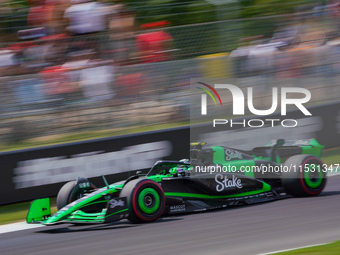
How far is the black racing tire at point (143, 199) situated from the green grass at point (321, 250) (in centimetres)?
199

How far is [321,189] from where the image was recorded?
23.5ft

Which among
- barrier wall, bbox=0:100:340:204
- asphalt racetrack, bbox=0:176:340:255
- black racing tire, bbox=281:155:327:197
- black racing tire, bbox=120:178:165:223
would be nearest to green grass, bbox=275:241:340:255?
asphalt racetrack, bbox=0:176:340:255

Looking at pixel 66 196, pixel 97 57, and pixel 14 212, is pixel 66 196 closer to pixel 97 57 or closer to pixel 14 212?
pixel 14 212

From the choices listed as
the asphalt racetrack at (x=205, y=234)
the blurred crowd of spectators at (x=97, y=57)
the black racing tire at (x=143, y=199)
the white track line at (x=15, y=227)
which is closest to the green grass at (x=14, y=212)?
the white track line at (x=15, y=227)

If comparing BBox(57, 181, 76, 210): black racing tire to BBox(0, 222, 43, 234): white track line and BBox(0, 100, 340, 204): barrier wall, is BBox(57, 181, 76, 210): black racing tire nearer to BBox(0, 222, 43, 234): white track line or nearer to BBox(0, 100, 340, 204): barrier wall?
BBox(0, 222, 43, 234): white track line

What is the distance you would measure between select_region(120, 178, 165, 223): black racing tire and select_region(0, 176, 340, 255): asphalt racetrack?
10cm

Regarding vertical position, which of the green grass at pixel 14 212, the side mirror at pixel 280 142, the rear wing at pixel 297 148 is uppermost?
the side mirror at pixel 280 142

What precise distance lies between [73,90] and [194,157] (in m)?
3.06

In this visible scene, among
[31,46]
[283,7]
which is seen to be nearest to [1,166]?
[31,46]

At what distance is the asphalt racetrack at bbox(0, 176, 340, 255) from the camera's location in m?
4.94

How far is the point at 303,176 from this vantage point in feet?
22.6

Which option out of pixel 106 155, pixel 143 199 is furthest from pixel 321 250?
pixel 106 155

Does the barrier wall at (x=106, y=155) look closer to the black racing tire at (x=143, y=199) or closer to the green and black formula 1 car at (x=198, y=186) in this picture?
the green and black formula 1 car at (x=198, y=186)

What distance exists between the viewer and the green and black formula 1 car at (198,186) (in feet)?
19.8
